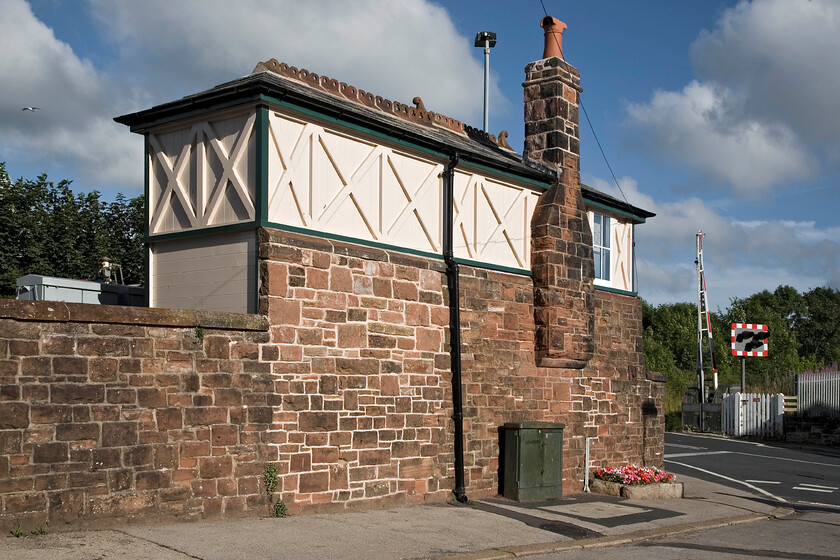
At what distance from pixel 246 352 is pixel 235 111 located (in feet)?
10.5

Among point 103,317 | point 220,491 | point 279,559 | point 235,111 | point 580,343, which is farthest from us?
point 580,343

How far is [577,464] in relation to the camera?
17062 mm

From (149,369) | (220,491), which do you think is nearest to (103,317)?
(149,369)

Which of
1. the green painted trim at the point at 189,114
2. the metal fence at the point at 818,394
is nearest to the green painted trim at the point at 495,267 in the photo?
the green painted trim at the point at 189,114

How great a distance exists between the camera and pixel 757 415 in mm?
33281

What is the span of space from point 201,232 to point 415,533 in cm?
484

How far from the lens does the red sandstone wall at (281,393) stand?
9.48 metres

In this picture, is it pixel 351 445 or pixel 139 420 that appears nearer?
pixel 139 420

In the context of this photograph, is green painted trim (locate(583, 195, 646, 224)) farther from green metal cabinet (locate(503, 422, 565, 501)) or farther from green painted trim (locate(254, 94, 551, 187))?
green metal cabinet (locate(503, 422, 565, 501))

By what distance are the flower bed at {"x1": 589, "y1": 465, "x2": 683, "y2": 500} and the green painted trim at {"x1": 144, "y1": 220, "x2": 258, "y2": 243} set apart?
833 cm

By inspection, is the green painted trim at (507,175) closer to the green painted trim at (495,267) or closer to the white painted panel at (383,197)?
the white painted panel at (383,197)

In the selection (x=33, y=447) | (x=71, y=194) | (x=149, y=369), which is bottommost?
(x=33, y=447)

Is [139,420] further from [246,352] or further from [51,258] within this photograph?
[51,258]

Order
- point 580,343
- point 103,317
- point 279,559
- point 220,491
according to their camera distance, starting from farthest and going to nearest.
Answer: point 580,343 → point 220,491 → point 103,317 → point 279,559
